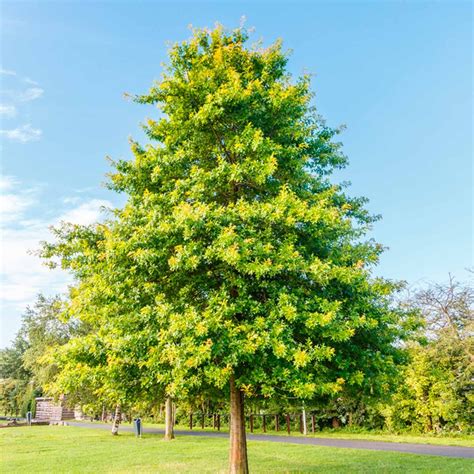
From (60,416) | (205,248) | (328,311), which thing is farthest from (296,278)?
(60,416)

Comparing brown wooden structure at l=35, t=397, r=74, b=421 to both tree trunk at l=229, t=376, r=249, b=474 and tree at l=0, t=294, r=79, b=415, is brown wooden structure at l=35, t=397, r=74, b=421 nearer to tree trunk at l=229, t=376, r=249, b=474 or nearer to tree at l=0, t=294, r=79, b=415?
tree at l=0, t=294, r=79, b=415

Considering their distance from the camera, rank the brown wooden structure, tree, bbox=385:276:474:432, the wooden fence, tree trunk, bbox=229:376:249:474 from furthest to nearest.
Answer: the brown wooden structure
the wooden fence
tree, bbox=385:276:474:432
tree trunk, bbox=229:376:249:474

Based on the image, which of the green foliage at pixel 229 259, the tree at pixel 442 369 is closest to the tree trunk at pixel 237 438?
the green foliage at pixel 229 259

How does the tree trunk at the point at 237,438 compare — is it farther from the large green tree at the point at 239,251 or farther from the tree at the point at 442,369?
the tree at the point at 442,369

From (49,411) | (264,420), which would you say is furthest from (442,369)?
(49,411)

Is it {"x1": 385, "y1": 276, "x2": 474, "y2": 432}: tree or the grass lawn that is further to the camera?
{"x1": 385, "y1": 276, "x2": 474, "y2": 432}: tree

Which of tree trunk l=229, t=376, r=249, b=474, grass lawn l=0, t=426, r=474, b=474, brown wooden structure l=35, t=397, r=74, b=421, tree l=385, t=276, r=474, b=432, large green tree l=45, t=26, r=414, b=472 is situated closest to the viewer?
large green tree l=45, t=26, r=414, b=472

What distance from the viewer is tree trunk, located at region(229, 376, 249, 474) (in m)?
10.1

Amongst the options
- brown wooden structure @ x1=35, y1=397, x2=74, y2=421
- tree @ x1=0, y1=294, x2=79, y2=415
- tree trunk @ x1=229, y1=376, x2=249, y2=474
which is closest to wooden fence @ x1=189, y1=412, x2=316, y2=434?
tree @ x1=0, y1=294, x2=79, y2=415

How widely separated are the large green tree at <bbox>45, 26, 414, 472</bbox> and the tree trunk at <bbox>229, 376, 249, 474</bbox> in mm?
32

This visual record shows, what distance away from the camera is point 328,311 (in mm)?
8680

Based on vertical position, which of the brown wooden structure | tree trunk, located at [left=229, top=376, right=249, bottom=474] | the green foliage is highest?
the green foliage

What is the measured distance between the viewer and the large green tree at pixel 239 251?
8.38 m

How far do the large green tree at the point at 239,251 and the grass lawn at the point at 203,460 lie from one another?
372 cm
